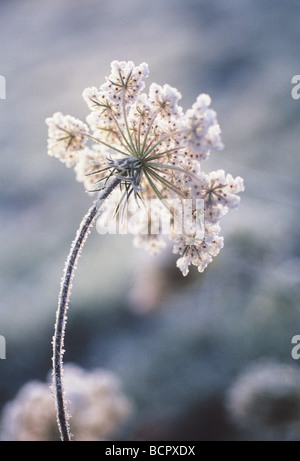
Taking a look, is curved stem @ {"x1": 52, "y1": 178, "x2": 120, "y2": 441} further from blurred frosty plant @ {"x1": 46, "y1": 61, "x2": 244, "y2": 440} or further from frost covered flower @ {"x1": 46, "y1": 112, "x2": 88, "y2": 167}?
frost covered flower @ {"x1": 46, "y1": 112, "x2": 88, "y2": 167}

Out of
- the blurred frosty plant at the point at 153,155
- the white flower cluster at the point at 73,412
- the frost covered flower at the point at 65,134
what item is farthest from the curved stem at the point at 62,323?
the white flower cluster at the point at 73,412

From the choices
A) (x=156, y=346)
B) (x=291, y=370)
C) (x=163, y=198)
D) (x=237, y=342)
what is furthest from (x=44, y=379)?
(x=163, y=198)

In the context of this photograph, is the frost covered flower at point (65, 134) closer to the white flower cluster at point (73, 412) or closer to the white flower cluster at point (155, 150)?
the white flower cluster at point (155, 150)

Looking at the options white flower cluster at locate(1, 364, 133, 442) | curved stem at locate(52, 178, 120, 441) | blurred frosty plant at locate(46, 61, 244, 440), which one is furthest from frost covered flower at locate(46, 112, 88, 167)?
white flower cluster at locate(1, 364, 133, 442)

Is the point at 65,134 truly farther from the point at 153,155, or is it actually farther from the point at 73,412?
the point at 73,412
